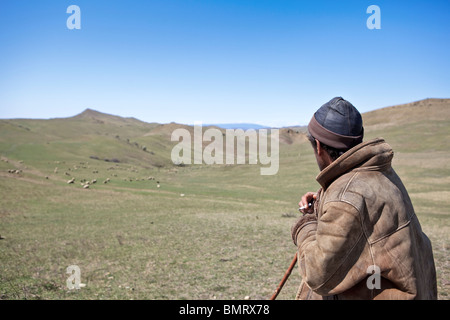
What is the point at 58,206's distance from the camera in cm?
2228

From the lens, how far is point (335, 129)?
2631 mm

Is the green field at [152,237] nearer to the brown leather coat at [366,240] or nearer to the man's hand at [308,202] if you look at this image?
the man's hand at [308,202]

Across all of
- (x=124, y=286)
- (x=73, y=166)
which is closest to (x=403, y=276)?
(x=124, y=286)

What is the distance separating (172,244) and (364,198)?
12448mm

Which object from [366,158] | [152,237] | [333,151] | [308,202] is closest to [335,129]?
[333,151]

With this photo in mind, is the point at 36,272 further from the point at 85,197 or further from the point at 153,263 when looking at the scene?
the point at 85,197

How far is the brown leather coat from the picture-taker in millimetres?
2246

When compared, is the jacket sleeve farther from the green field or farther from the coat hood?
the green field

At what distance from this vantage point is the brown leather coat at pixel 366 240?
2.25 m

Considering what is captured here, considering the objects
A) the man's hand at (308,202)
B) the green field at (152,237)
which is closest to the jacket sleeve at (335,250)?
the man's hand at (308,202)

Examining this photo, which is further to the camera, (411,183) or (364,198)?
(411,183)

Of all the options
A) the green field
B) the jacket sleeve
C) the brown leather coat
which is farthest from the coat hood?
the green field

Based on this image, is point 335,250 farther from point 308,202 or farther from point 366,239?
point 308,202

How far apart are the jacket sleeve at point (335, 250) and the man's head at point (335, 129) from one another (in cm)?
55
